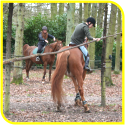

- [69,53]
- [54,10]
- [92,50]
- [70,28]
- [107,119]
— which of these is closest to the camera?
[107,119]

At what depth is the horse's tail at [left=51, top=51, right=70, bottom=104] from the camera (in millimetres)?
5355

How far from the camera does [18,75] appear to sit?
999 cm

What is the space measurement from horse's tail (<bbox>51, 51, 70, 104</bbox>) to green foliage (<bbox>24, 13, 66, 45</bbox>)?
13257 millimetres

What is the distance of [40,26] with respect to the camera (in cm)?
1853

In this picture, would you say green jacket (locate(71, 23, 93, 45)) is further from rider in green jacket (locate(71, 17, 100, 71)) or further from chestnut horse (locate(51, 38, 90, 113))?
chestnut horse (locate(51, 38, 90, 113))

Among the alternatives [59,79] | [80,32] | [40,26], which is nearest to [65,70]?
[59,79]

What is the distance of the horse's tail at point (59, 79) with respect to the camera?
5355 mm

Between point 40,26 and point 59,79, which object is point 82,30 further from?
point 40,26

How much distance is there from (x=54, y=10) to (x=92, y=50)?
7456 millimetres

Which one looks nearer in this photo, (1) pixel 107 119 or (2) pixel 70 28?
(1) pixel 107 119

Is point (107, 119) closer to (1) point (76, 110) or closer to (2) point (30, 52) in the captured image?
(1) point (76, 110)

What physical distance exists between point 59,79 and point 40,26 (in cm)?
1387

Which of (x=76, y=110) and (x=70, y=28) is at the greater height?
(x=70, y=28)

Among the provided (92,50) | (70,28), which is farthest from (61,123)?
(92,50)
